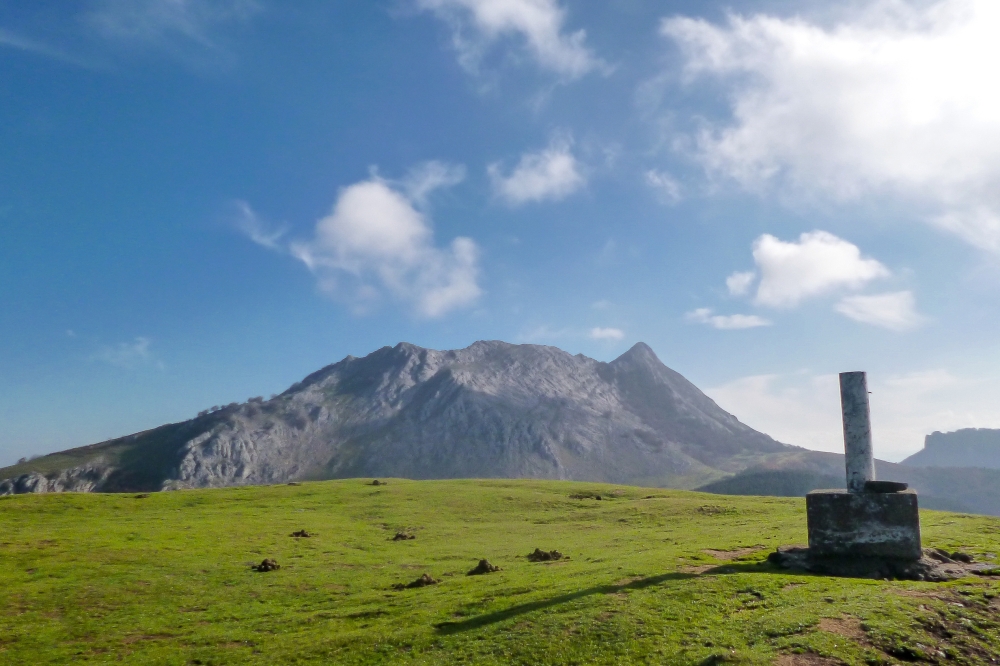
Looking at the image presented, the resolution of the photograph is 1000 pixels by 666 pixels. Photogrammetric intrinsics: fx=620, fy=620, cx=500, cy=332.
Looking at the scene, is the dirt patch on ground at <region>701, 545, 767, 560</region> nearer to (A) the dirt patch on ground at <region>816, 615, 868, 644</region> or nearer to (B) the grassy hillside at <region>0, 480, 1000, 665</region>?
(B) the grassy hillside at <region>0, 480, 1000, 665</region>

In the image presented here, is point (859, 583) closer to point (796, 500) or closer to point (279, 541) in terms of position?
point (279, 541)

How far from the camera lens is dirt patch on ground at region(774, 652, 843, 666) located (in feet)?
62.4

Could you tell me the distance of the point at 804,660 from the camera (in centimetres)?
1925

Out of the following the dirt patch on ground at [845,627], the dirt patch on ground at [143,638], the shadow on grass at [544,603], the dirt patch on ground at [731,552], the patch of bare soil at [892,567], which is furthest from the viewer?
the dirt patch on ground at [731,552]

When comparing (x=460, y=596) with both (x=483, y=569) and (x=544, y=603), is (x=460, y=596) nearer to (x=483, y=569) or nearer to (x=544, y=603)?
(x=544, y=603)

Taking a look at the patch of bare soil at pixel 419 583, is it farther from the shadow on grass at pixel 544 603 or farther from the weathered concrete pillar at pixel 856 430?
the weathered concrete pillar at pixel 856 430

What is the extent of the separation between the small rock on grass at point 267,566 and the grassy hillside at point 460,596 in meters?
0.68

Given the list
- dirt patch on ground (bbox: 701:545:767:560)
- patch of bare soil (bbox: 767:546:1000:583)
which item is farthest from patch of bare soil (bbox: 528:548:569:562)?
patch of bare soil (bbox: 767:546:1000:583)

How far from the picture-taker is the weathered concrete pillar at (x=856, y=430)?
3341cm

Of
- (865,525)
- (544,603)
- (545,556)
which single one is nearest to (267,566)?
(545,556)

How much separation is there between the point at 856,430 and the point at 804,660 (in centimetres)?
1912

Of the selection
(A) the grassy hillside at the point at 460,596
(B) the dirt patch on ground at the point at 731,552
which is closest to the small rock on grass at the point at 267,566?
(A) the grassy hillside at the point at 460,596

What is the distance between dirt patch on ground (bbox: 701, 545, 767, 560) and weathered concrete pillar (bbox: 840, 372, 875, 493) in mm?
7111

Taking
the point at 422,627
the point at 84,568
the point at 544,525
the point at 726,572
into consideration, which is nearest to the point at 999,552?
the point at 726,572
